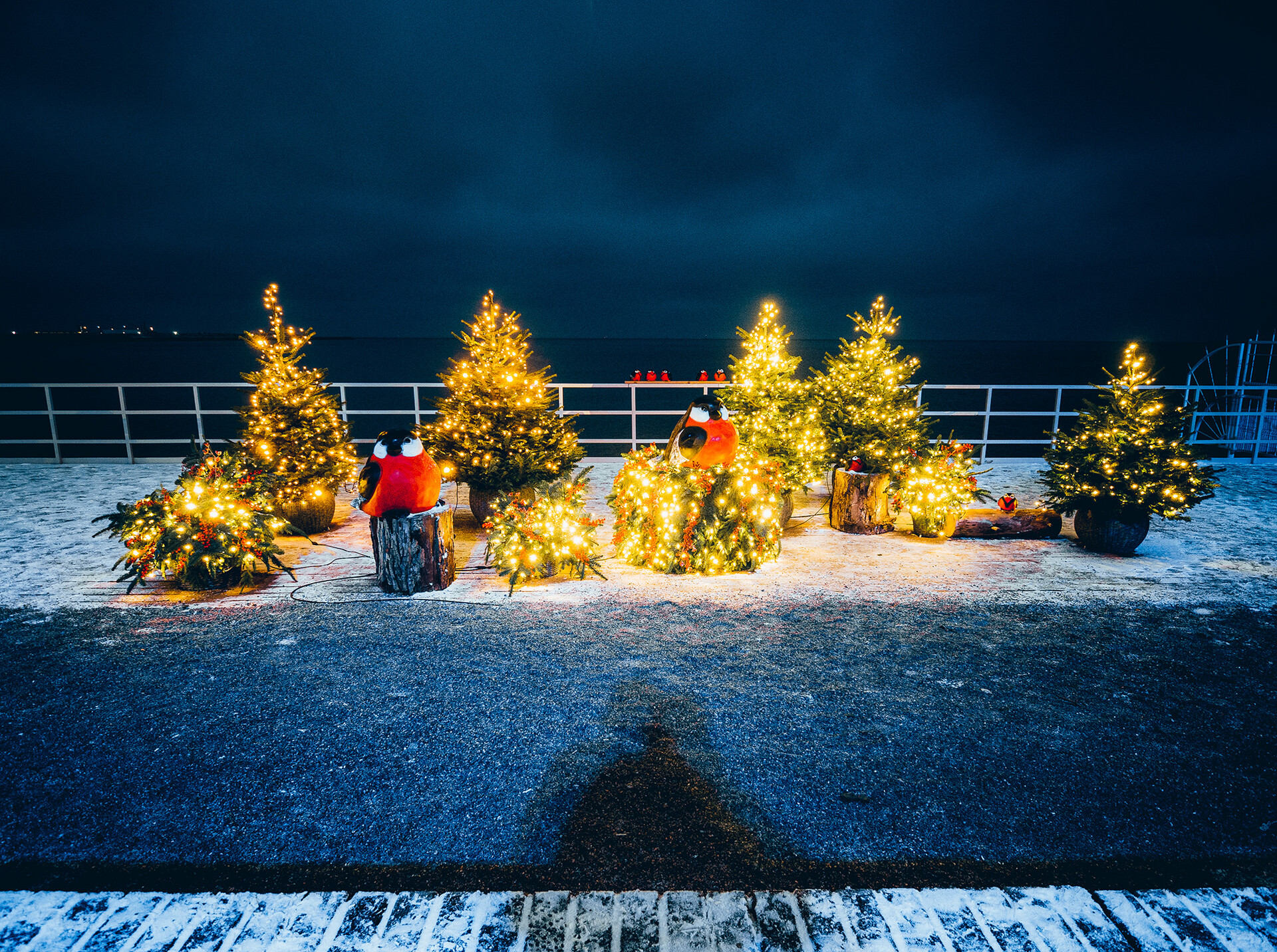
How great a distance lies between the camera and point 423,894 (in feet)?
6.54

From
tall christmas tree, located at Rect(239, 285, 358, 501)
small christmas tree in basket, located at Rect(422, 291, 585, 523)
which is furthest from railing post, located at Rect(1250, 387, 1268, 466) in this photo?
tall christmas tree, located at Rect(239, 285, 358, 501)

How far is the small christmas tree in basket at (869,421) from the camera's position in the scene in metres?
6.00

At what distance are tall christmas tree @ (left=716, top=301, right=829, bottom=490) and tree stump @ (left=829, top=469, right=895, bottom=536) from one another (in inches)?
12.4

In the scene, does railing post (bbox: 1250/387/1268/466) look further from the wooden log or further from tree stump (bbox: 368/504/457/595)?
tree stump (bbox: 368/504/457/595)

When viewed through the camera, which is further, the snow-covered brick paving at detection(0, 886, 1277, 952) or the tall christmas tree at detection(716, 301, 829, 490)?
the tall christmas tree at detection(716, 301, 829, 490)

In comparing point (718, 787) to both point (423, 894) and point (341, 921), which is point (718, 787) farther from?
point (341, 921)

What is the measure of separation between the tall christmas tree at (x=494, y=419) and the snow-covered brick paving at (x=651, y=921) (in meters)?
4.19

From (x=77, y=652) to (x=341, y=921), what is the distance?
2.83 meters

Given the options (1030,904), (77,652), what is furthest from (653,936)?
(77,652)

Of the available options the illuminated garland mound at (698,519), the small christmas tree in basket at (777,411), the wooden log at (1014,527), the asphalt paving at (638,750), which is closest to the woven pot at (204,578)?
the asphalt paving at (638,750)

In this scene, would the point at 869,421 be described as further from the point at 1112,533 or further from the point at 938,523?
the point at 1112,533

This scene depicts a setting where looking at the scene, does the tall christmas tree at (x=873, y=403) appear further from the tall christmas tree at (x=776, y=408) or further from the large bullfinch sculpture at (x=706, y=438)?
the large bullfinch sculpture at (x=706, y=438)

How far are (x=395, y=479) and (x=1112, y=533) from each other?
557cm

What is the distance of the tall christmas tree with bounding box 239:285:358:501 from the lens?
19.2ft
